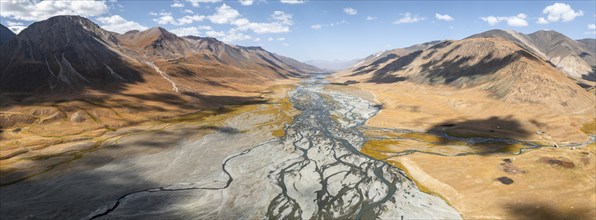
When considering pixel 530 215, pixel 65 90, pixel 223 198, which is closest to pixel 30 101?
pixel 65 90

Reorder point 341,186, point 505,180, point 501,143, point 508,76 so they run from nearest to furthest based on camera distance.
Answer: point 341,186 → point 505,180 → point 501,143 → point 508,76

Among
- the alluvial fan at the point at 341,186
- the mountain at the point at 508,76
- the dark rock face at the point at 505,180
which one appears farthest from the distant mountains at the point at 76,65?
the dark rock face at the point at 505,180

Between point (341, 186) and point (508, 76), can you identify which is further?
point (508, 76)

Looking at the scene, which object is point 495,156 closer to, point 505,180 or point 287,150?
point 505,180

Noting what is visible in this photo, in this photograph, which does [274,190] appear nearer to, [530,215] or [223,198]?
[223,198]

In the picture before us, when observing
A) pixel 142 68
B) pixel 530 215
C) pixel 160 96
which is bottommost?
pixel 530 215

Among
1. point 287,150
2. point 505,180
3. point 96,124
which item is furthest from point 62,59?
point 505,180

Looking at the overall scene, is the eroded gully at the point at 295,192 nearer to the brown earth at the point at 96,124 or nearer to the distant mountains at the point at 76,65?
the brown earth at the point at 96,124
